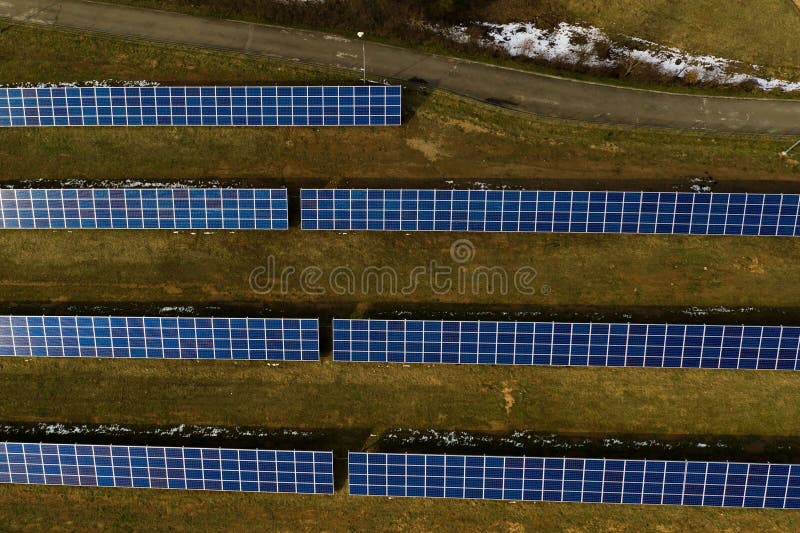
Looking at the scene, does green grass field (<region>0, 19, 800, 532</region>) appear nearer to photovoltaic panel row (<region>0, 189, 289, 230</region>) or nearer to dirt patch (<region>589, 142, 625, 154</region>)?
dirt patch (<region>589, 142, 625, 154</region>)

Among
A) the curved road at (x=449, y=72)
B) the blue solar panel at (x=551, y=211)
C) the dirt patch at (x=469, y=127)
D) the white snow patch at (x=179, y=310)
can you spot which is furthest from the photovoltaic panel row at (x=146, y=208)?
the dirt patch at (x=469, y=127)

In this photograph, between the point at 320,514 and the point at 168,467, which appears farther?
the point at 320,514

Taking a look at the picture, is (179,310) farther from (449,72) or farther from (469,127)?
(449,72)

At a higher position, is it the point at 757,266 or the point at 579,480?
the point at 757,266

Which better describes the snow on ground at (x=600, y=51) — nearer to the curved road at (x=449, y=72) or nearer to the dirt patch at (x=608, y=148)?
the curved road at (x=449, y=72)

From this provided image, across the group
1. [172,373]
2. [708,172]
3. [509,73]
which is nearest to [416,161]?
[509,73]

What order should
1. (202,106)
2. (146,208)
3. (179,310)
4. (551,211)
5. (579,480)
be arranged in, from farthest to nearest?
1. (179,310)
2. (202,106)
3. (146,208)
4. (551,211)
5. (579,480)

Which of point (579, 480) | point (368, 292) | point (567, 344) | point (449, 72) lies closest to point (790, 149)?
point (567, 344)

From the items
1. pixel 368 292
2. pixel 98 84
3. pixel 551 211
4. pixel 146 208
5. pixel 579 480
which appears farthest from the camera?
pixel 98 84
